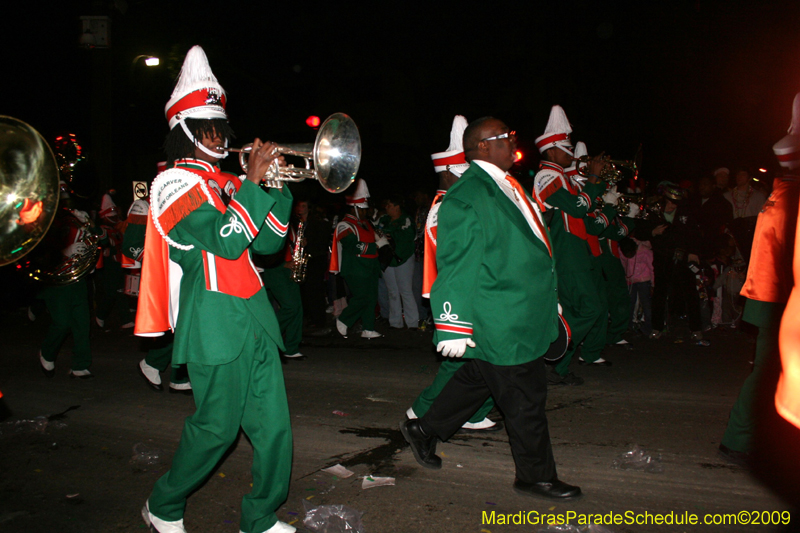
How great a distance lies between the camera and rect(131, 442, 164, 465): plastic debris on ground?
13.7ft

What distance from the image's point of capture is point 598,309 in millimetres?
5766

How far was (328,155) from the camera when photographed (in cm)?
327

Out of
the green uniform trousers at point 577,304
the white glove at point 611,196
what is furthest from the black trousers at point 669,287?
the green uniform trousers at point 577,304

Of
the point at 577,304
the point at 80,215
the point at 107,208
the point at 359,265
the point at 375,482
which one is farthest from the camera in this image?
the point at 107,208

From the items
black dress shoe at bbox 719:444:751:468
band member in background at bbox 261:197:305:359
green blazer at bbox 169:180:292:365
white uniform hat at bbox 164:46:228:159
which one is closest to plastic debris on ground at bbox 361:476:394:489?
green blazer at bbox 169:180:292:365

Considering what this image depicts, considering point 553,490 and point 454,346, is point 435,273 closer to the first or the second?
point 454,346

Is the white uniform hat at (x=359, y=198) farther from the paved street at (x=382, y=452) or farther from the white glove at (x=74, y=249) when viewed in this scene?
the white glove at (x=74, y=249)

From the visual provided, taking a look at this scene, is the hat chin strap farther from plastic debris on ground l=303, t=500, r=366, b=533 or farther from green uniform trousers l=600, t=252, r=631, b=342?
green uniform trousers l=600, t=252, r=631, b=342

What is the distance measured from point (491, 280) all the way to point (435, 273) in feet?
4.86

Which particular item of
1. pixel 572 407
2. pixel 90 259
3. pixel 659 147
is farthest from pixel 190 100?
pixel 659 147

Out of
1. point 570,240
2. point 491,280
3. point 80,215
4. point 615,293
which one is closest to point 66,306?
point 80,215

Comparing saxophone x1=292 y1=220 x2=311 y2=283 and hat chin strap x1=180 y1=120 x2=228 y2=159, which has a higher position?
hat chin strap x1=180 y1=120 x2=228 y2=159

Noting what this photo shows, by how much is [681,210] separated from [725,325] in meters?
1.81

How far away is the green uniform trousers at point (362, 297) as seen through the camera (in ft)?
28.3
